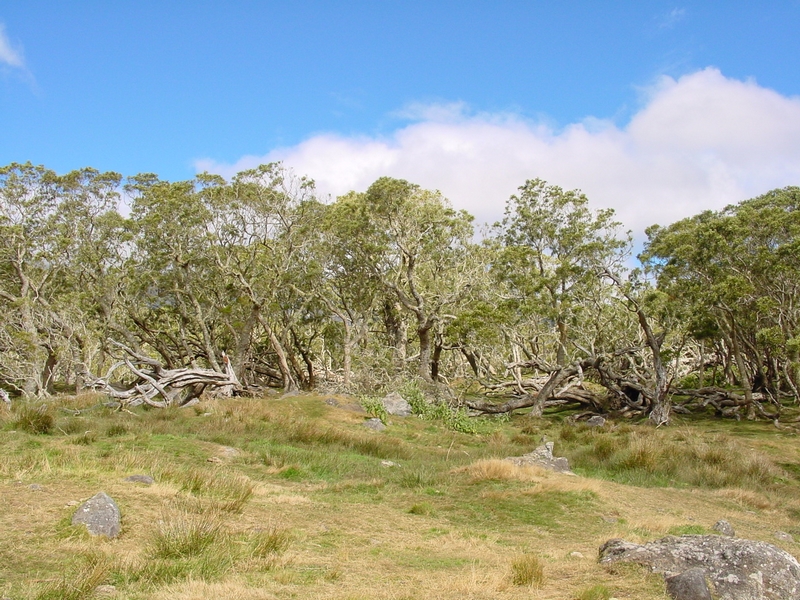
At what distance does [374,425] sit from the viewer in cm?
2178

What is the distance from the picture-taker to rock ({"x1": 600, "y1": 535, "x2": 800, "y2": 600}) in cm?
606

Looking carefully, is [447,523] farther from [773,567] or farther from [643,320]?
[643,320]

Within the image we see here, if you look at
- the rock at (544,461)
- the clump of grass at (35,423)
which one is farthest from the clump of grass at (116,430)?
the rock at (544,461)

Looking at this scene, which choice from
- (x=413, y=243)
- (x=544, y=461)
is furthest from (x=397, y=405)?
(x=544, y=461)

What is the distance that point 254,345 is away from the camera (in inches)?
1533

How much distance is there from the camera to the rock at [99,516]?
7430 mm

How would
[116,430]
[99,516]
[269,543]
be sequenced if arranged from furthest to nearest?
[116,430], [99,516], [269,543]

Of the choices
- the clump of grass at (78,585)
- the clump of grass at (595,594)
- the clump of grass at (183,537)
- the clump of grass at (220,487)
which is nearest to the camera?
the clump of grass at (78,585)

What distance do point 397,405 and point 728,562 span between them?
68.9ft

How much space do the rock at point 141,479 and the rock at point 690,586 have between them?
305 inches

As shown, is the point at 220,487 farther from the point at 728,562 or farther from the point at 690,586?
the point at 728,562

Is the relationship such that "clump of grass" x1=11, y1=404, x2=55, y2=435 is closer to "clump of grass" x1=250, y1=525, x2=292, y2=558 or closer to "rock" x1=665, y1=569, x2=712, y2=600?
"clump of grass" x1=250, y1=525, x2=292, y2=558

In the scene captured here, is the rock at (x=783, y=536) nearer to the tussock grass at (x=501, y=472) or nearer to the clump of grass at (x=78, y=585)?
the tussock grass at (x=501, y=472)

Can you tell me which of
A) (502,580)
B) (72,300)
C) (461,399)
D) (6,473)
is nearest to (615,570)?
(502,580)
